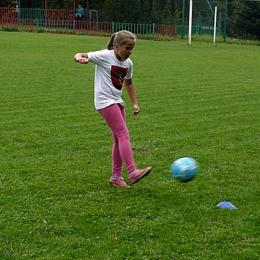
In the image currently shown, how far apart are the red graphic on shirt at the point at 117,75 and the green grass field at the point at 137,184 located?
3.67 feet

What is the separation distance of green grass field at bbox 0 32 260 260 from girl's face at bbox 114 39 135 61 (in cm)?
141

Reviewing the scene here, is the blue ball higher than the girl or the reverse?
the reverse

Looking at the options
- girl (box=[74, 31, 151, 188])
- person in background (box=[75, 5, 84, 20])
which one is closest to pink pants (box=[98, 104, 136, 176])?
girl (box=[74, 31, 151, 188])

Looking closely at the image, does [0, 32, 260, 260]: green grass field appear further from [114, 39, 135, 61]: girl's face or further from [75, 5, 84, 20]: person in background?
[75, 5, 84, 20]: person in background

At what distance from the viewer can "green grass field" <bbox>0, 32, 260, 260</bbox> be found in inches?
181

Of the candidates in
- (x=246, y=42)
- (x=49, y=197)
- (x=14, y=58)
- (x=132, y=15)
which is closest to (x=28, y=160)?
(x=49, y=197)

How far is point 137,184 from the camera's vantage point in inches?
249

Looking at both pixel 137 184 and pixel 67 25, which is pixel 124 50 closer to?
pixel 137 184

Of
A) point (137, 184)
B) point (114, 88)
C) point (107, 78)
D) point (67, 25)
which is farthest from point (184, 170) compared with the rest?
point (67, 25)

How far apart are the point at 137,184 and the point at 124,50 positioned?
1515 mm

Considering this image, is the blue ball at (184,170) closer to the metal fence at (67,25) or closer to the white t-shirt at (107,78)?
the white t-shirt at (107,78)

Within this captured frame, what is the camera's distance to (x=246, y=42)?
40219mm

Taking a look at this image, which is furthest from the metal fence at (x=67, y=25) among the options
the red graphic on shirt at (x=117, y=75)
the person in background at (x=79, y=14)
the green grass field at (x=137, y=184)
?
the red graphic on shirt at (x=117, y=75)

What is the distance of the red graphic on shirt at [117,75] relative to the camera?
236 inches
